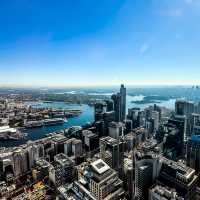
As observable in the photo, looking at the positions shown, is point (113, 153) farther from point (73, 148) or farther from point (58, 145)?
point (58, 145)

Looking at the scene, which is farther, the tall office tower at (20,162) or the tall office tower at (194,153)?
the tall office tower at (20,162)

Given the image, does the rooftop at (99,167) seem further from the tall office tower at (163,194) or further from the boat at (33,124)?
the boat at (33,124)

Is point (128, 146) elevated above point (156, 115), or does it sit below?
below

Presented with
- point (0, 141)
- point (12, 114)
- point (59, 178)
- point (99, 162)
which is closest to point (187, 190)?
point (99, 162)

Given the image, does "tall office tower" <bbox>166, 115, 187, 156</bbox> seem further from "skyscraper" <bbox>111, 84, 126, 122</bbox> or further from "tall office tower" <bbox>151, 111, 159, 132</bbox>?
"skyscraper" <bbox>111, 84, 126, 122</bbox>

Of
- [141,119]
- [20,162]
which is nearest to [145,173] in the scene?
[20,162]

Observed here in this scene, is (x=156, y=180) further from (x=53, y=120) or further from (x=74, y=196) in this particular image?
(x=53, y=120)

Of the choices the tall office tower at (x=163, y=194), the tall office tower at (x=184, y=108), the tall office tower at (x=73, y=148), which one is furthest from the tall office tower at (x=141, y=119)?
the tall office tower at (x=163, y=194)
